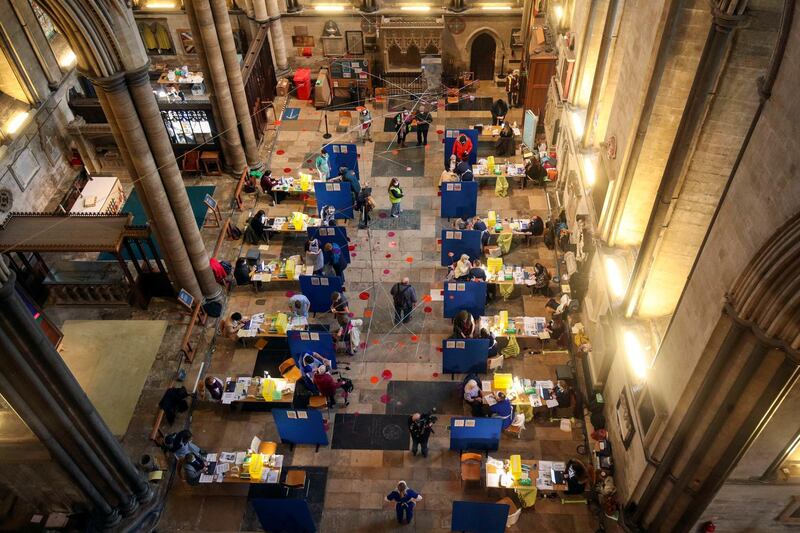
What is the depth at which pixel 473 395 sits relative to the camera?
54.3 ft

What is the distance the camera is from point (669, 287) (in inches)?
549

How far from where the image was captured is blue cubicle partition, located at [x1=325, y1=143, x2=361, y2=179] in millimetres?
23297

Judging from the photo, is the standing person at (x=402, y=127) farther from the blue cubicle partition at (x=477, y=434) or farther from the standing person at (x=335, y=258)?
the blue cubicle partition at (x=477, y=434)

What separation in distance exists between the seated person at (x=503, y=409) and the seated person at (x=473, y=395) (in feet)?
1.62

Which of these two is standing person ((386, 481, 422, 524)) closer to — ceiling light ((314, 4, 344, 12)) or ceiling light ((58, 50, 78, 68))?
ceiling light ((58, 50, 78, 68))

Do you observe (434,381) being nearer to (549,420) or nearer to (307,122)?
(549,420)

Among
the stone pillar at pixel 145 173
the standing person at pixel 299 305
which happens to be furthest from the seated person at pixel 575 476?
the stone pillar at pixel 145 173

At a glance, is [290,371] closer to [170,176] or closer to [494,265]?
[170,176]

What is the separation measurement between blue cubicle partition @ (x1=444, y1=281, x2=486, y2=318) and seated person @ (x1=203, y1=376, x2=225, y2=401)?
6681 mm

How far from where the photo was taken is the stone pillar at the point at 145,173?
1540 centimetres

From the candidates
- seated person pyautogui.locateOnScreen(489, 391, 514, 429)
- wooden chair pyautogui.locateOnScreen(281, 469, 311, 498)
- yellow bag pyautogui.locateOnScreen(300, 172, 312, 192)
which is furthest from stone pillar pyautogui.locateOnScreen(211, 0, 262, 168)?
seated person pyautogui.locateOnScreen(489, 391, 514, 429)

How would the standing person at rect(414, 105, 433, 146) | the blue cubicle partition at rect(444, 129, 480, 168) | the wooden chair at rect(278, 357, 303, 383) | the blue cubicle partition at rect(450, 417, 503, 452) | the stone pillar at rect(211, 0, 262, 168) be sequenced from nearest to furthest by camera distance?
the blue cubicle partition at rect(450, 417, 503, 452) → the wooden chair at rect(278, 357, 303, 383) → the stone pillar at rect(211, 0, 262, 168) → the blue cubicle partition at rect(444, 129, 480, 168) → the standing person at rect(414, 105, 433, 146)

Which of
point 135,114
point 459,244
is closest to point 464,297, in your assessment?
point 459,244

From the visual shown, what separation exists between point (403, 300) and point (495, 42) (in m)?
15.4
